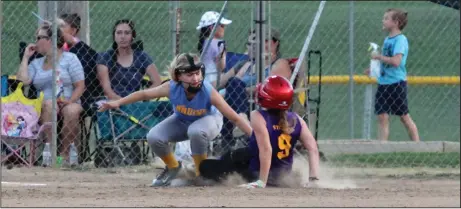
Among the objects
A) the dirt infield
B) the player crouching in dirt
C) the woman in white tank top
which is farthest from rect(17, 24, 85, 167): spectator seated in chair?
the player crouching in dirt

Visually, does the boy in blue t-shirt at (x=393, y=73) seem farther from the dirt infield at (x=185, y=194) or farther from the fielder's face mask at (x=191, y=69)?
the fielder's face mask at (x=191, y=69)

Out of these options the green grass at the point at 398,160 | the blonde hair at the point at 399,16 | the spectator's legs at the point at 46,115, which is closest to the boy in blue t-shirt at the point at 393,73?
the blonde hair at the point at 399,16

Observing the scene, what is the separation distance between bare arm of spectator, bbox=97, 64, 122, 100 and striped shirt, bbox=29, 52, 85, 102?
0.57 feet

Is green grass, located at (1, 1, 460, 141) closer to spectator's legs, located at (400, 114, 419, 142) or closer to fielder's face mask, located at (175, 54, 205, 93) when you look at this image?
spectator's legs, located at (400, 114, 419, 142)

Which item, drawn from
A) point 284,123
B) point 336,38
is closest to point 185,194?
point 284,123

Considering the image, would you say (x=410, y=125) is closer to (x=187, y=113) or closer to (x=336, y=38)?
(x=336, y=38)

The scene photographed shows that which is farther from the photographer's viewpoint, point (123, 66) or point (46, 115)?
point (123, 66)

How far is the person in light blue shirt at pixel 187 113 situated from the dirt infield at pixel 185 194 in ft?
1.41

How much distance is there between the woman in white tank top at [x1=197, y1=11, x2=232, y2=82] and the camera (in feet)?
38.9

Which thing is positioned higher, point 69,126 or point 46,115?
point 46,115

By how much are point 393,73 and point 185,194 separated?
4815 millimetres

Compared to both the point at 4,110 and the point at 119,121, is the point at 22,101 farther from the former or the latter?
the point at 119,121

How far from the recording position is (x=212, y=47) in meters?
12.1

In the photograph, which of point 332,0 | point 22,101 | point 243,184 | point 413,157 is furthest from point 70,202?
point 332,0
